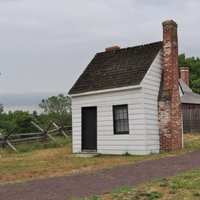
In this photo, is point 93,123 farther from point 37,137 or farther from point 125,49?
point 37,137

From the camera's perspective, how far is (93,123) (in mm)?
20516

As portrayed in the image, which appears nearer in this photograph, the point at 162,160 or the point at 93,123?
the point at 162,160

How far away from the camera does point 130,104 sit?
61.8 ft

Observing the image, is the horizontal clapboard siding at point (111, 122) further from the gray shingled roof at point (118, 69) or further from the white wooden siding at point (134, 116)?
the gray shingled roof at point (118, 69)

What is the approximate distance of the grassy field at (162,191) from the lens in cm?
858

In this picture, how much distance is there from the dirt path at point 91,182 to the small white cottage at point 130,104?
4.44 meters

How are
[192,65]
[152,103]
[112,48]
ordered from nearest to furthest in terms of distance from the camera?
[152,103] → [112,48] → [192,65]

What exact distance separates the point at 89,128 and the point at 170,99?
423 centimetres

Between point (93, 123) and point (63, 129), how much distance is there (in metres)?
10.4

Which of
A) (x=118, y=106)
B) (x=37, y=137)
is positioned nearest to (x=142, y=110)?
(x=118, y=106)

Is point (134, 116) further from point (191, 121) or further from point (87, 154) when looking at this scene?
point (191, 121)

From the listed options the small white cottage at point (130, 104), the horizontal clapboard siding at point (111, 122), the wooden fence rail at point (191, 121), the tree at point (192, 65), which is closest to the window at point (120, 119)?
the small white cottage at point (130, 104)

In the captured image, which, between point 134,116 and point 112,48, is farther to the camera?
point 112,48

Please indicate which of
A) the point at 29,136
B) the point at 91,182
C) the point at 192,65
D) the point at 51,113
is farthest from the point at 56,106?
the point at 91,182
